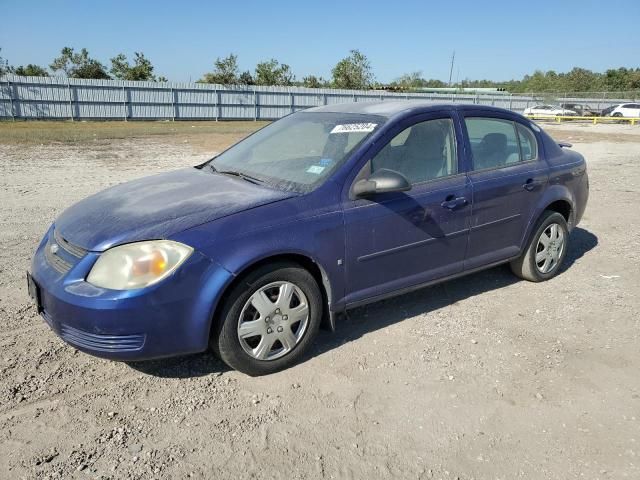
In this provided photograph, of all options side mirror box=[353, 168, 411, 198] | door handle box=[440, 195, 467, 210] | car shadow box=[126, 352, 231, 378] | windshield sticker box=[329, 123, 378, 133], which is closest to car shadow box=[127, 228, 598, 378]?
car shadow box=[126, 352, 231, 378]

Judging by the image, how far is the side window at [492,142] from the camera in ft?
14.1

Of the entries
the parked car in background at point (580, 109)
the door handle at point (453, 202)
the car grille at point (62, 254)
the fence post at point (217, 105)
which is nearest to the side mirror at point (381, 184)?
the door handle at point (453, 202)

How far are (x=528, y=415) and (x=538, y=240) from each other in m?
2.24

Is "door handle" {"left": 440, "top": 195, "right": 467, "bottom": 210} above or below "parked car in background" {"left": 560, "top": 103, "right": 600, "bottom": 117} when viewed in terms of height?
above

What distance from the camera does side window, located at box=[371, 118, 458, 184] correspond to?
12.4 ft

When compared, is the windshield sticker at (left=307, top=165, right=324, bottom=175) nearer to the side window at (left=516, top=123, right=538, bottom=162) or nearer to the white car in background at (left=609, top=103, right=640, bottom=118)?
the side window at (left=516, top=123, right=538, bottom=162)

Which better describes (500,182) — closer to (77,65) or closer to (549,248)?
(549,248)

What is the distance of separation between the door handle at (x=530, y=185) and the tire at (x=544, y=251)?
0.37 metres

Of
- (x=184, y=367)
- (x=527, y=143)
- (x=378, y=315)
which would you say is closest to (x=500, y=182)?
(x=527, y=143)

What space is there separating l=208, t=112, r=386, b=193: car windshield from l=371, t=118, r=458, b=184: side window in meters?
0.20

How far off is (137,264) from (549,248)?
3.75 m

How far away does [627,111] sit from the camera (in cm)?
3847

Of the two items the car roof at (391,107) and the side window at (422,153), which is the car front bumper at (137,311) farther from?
the car roof at (391,107)

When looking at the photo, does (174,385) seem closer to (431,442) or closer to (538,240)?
(431,442)
